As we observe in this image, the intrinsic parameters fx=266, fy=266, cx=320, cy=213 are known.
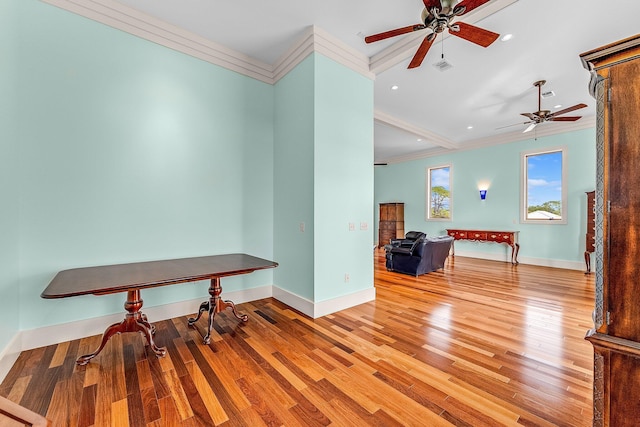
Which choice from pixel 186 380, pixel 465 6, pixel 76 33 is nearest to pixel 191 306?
pixel 186 380

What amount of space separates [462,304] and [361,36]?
378cm

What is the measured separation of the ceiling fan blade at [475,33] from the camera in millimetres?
2375

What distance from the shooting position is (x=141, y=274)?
2.42 metres

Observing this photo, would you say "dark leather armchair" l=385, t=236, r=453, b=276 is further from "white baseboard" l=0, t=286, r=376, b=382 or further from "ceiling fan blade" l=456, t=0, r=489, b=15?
"ceiling fan blade" l=456, t=0, r=489, b=15

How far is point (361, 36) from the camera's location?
3301mm

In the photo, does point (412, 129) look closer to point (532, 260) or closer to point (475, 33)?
point (475, 33)

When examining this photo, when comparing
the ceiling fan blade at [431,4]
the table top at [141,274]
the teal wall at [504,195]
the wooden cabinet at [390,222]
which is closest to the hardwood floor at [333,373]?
the table top at [141,274]

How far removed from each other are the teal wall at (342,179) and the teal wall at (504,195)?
523 cm

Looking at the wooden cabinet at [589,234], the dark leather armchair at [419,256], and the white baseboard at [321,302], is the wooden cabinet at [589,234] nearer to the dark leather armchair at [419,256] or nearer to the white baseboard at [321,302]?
the dark leather armchair at [419,256]

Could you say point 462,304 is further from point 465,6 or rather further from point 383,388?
point 465,6

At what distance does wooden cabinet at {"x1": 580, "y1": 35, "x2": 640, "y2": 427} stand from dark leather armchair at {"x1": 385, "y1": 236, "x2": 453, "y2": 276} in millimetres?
4171

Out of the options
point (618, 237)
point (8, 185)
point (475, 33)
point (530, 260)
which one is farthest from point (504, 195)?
point (8, 185)

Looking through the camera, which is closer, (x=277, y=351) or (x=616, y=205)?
(x=616, y=205)

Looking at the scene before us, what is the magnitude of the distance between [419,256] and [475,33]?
384 centimetres
